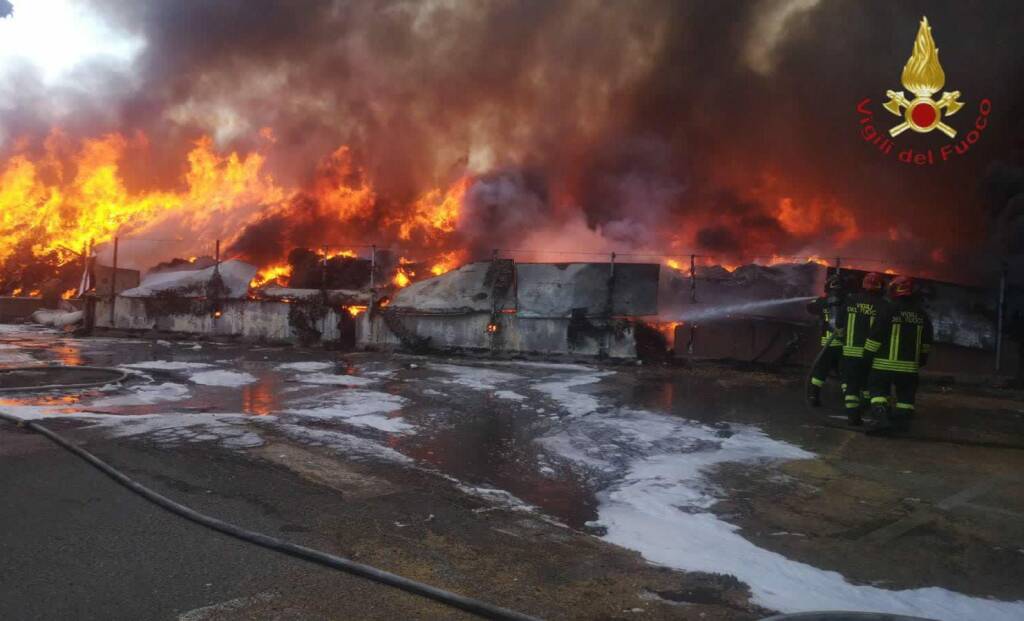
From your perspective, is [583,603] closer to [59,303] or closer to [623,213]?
[623,213]

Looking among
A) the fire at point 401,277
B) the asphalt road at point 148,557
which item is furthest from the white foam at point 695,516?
the fire at point 401,277

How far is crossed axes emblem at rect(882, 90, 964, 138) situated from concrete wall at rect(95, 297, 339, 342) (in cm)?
1611

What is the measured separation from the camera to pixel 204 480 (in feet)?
13.7

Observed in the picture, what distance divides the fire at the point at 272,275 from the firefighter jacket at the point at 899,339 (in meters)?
14.2

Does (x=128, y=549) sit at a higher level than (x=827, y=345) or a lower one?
lower

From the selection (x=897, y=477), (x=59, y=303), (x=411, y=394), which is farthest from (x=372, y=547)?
(x=59, y=303)

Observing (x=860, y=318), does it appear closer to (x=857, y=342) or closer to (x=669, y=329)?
(x=857, y=342)

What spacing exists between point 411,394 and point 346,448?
116 inches

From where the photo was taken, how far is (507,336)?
Answer: 41.2 ft

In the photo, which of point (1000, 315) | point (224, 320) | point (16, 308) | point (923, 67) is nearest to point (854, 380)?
point (1000, 315)

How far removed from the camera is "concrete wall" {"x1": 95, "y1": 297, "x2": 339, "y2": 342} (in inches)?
565

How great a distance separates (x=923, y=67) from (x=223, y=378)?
13995mm

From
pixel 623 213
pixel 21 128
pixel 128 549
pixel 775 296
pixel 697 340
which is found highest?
pixel 21 128

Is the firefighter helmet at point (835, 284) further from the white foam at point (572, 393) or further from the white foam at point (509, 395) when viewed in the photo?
the white foam at point (509, 395)
